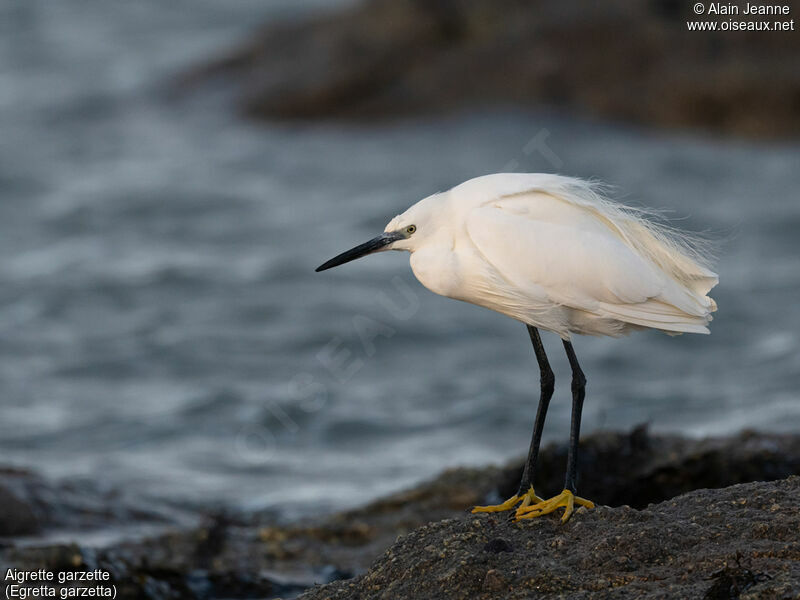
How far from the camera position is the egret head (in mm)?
5062

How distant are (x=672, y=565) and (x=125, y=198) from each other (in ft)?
46.8

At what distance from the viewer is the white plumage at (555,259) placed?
4.87 meters

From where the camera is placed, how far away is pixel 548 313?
4.88m

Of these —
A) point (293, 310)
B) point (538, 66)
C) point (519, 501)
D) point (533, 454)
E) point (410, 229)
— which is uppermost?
point (538, 66)

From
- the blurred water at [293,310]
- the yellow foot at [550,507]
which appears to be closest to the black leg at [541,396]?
the yellow foot at [550,507]

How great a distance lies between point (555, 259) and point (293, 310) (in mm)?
9211

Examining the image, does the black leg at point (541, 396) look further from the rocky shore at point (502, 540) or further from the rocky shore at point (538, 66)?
the rocky shore at point (538, 66)

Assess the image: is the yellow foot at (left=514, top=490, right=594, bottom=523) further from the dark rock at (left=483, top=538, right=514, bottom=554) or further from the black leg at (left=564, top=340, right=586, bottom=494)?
the dark rock at (left=483, top=538, right=514, bottom=554)

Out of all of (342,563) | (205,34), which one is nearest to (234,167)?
(205,34)

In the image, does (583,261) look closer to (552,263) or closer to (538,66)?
(552,263)

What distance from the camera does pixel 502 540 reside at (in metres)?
4.17

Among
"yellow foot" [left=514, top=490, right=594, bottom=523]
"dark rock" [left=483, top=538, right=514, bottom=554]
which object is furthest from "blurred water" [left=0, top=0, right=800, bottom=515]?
"dark rock" [left=483, top=538, right=514, bottom=554]

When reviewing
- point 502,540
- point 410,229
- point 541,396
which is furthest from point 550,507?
point 410,229

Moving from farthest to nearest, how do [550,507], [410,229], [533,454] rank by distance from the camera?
[410,229], [533,454], [550,507]
